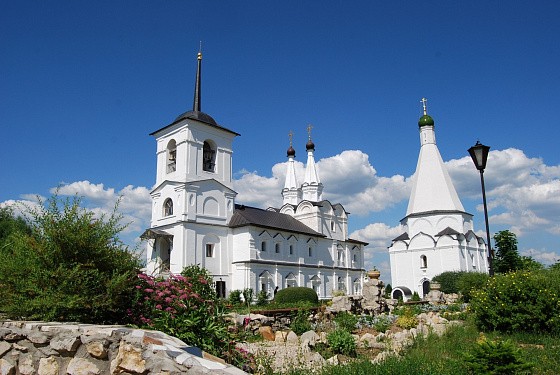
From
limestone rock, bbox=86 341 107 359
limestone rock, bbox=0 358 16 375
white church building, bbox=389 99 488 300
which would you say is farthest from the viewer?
white church building, bbox=389 99 488 300

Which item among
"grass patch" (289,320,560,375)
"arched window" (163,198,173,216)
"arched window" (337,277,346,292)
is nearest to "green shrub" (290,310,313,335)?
"grass patch" (289,320,560,375)

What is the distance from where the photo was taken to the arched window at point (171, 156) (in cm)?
3678

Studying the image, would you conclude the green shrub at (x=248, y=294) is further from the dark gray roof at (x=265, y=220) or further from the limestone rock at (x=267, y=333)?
the limestone rock at (x=267, y=333)

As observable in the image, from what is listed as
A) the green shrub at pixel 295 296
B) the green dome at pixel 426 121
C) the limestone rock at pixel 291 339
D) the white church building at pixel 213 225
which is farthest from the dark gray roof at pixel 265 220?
the limestone rock at pixel 291 339

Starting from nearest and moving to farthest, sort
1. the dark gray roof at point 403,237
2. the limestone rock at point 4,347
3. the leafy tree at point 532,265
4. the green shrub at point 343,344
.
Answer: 1. the limestone rock at point 4,347
2. the green shrub at point 343,344
3. the leafy tree at point 532,265
4. the dark gray roof at point 403,237

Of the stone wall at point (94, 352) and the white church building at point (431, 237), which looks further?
the white church building at point (431, 237)

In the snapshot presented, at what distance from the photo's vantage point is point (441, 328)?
38.0 feet

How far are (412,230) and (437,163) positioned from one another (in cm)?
751

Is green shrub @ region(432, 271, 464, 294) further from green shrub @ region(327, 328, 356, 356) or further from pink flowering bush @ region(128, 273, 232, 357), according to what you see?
pink flowering bush @ region(128, 273, 232, 357)

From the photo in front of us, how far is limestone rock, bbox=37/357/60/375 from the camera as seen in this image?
4.94 m

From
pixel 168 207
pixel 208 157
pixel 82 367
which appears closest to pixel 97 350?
pixel 82 367

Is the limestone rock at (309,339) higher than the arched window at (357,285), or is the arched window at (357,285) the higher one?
the arched window at (357,285)

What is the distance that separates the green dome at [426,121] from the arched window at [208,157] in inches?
958

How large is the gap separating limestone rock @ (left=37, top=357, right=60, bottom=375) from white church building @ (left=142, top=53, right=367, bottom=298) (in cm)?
2684
